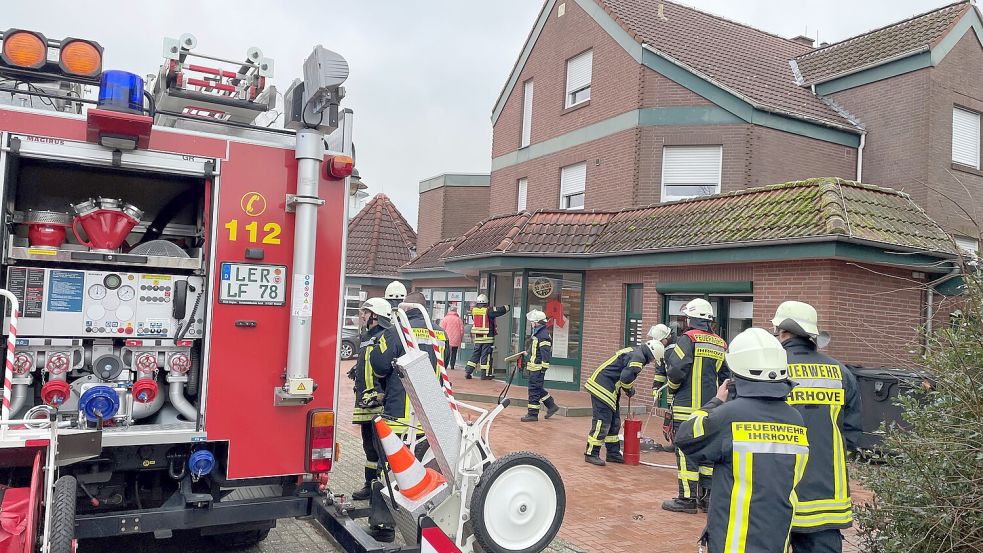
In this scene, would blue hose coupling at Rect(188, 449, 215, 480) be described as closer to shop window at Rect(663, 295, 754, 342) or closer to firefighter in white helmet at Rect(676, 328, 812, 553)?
firefighter in white helmet at Rect(676, 328, 812, 553)

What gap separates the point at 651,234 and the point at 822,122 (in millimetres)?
5742

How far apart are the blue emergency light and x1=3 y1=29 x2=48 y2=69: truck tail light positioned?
1.16 ft

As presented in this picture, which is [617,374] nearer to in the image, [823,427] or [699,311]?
[699,311]

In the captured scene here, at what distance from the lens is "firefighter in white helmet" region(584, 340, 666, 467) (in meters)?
8.63

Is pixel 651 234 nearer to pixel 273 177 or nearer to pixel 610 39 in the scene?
pixel 610 39

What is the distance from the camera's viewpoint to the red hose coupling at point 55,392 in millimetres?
4148

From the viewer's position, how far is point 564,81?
62.5 feet

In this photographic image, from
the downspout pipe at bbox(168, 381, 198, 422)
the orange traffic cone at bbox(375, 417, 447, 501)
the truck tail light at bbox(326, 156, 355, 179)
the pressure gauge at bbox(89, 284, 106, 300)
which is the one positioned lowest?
the orange traffic cone at bbox(375, 417, 447, 501)

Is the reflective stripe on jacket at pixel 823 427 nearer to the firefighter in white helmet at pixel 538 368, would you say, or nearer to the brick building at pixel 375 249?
the firefighter in white helmet at pixel 538 368

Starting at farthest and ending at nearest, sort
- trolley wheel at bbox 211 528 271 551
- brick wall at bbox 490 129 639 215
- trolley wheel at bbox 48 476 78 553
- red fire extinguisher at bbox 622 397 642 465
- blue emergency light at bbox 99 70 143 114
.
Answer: brick wall at bbox 490 129 639 215, red fire extinguisher at bbox 622 397 642 465, trolley wheel at bbox 211 528 271 551, blue emergency light at bbox 99 70 143 114, trolley wheel at bbox 48 476 78 553

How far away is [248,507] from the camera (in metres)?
4.42

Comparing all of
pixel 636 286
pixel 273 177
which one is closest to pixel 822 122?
pixel 636 286

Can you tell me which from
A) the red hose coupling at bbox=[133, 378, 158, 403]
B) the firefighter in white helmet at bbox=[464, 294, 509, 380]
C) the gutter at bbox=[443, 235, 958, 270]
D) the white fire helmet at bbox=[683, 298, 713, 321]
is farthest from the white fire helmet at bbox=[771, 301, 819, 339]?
the firefighter in white helmet at bbox=[464, 294, 509, 380]

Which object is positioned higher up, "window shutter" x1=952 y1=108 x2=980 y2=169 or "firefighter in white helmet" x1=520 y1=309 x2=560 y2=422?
"window shutter" x1=952 y1=108 x2=980 y2=169
